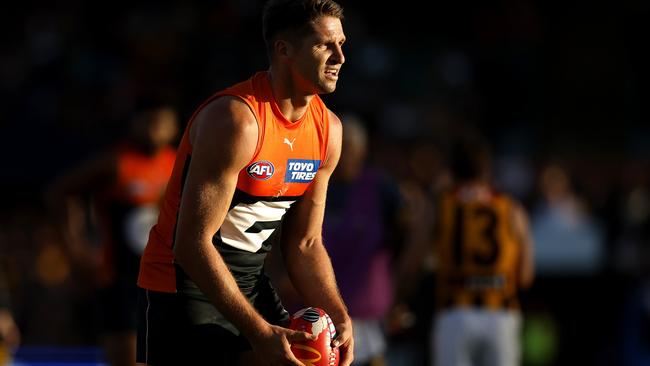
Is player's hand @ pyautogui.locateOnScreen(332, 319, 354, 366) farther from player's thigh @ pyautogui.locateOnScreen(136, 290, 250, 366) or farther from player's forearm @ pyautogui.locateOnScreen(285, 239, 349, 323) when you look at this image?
player's thigh @ pyautogui.locateOnScreen(136, 290, 250, 366)

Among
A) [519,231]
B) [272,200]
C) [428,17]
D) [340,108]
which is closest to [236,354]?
[272,200]

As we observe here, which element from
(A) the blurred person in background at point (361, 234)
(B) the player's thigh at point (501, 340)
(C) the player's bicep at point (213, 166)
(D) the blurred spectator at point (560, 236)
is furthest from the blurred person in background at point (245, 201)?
(D) the blurred spectator at point (560, 236)

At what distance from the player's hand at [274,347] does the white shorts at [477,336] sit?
4.22 metres

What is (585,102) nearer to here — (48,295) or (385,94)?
(385,94)

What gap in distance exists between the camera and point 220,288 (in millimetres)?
4500

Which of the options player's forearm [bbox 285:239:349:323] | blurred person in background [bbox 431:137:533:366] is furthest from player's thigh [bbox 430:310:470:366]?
player's forearm [bbox 285:239:349:323]

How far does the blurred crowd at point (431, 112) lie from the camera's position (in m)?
13.2

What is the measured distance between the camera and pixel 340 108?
15875 mm

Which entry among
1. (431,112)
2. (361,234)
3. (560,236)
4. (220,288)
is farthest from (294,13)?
(431,112)

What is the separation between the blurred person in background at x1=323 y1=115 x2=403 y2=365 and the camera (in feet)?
27.1

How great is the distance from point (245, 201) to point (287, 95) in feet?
1.50

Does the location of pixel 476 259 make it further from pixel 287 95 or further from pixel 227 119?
pixel 227 119

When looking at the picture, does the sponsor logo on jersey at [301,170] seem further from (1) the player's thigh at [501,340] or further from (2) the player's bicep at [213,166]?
(1) the player's thigh at [501,340]

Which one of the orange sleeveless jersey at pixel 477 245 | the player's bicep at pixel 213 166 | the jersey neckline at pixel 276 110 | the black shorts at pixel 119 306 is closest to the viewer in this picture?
the player's bicep at pixel 213 166
